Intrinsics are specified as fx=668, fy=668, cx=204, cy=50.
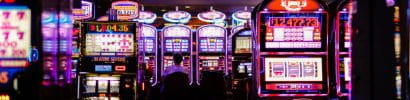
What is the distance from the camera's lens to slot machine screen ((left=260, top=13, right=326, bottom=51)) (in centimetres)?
755

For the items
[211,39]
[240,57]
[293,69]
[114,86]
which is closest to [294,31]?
[293,69]

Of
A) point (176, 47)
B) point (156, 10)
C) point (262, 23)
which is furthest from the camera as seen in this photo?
point (156, 10)

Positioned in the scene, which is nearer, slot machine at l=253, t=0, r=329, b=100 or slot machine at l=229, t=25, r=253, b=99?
slot machine at l=253, t=0, r=329, b=100

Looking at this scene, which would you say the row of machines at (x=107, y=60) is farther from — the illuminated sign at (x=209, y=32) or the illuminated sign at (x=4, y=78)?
the illuminated sign at (x=4, y=78)

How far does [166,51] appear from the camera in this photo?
1506 centimetres

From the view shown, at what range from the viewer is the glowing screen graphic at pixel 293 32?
7.57 metres

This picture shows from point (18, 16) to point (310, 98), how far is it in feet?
15.0

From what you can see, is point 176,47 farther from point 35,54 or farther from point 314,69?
point 35,54

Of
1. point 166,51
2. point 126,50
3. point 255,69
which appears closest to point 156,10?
point 166,51

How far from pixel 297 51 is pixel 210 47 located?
7418 mm

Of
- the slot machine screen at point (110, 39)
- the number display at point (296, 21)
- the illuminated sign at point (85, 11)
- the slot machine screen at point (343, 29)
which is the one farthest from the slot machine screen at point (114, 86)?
the slot machine screen at point (343, 29)

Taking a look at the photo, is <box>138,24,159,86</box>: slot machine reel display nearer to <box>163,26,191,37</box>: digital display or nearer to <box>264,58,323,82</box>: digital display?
<box>163,26,191,37</box>: digital display

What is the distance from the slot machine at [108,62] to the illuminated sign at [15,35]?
6.15 metres

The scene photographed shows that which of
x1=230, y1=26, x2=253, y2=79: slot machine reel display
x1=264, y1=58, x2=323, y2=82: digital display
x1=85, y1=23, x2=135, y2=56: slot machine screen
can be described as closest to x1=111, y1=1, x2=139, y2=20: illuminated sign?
x1=230, y1=26, x2=253, y2=79: slot machine reel display
